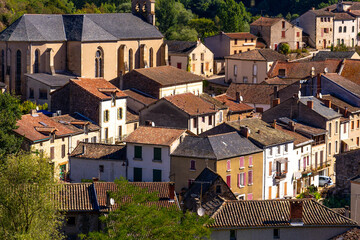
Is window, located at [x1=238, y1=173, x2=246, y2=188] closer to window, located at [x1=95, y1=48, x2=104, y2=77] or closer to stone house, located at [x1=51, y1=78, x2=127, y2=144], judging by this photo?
stone house, located at [x1=51, y1=78, x2=127, y2=144]

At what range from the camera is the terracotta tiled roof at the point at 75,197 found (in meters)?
48.6

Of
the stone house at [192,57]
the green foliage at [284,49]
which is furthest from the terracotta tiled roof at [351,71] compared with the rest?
the green foliage at [284,49]

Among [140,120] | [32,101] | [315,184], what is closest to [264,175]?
[315,184]

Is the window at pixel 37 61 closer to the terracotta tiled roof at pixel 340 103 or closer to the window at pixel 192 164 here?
the terracotta tiled roof at pixel 340 103

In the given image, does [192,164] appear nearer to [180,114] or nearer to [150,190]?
[150,190]

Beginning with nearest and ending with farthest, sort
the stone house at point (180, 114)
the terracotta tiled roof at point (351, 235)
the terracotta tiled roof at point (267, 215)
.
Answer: the terracotta tiled roof at point (351, 235) < the terracotta tiled roof at point (267, 215) < the stone house at point (180, 114)

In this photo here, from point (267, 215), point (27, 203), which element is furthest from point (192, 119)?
point (27, 203)

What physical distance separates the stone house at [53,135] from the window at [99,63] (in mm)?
19735

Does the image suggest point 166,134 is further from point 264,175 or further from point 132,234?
point 132,234

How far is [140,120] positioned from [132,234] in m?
33.7

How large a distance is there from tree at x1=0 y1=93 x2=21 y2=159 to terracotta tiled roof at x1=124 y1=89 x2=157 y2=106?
17.6 m

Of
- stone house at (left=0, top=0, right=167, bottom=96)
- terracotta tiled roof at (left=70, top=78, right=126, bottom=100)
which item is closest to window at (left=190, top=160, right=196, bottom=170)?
terracotta tiled roof at (left=70, top=78, right=126, bottom=100)

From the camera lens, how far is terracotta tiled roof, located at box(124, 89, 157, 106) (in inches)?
3241

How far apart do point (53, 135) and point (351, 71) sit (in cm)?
3393
